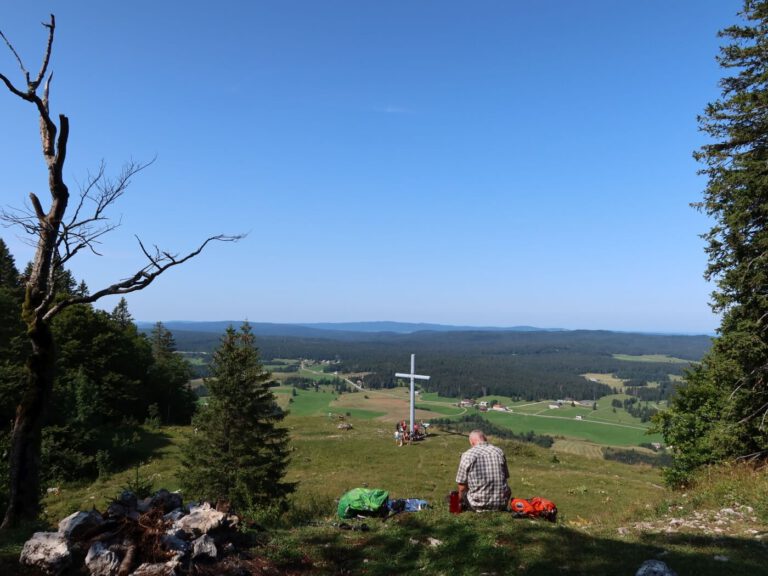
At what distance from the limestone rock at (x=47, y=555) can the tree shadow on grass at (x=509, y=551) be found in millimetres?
3727

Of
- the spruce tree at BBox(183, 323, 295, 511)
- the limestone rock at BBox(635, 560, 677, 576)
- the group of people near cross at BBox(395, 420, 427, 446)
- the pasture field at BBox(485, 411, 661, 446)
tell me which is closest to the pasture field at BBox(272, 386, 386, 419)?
the pasture field at BBox(485, 411, 661, 446)

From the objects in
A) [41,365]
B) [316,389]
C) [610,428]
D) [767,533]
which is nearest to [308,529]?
[41,365]

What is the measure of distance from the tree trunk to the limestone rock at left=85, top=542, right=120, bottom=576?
4.01 meters

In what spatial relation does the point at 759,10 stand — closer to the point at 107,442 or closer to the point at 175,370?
the point at 107,442

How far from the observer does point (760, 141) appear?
15492 mm

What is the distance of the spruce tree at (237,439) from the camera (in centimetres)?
1855

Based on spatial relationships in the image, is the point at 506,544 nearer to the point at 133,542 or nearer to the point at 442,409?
the point at 133,542

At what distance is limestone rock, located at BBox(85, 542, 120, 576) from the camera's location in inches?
261

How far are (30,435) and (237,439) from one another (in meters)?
10.5

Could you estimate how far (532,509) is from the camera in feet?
33.0

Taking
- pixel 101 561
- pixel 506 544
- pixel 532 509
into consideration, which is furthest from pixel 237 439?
pixel 506 544

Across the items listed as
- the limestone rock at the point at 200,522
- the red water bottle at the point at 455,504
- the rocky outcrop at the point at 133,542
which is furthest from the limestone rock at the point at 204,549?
the red water bottle at the point at 455,504

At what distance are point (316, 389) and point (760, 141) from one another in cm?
14321

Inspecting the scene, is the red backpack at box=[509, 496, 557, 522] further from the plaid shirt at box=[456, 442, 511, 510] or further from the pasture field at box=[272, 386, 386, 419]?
the pasture field at box=[272, 386, 386, 419]
